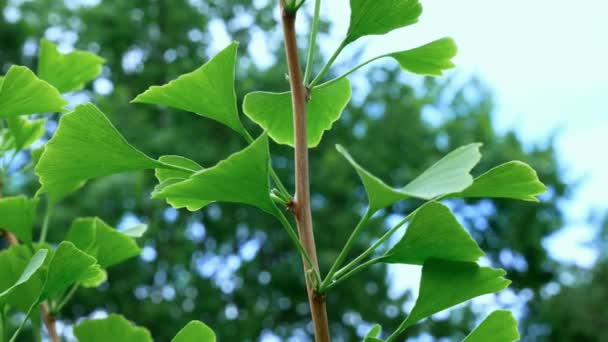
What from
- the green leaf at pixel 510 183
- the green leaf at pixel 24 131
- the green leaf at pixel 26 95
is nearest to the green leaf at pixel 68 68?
the green leaf at pixel 24 131

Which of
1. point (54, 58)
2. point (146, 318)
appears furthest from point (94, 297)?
point (54, 58)

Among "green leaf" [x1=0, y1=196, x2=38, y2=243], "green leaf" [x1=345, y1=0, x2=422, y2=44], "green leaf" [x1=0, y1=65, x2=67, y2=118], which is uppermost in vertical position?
"green leaf" [x1=345, y1=0, x2=422, y2=44]

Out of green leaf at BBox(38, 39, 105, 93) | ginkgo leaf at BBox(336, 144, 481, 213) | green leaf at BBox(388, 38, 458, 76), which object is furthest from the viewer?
green leaf at BBox(38, 39, 105, 93)

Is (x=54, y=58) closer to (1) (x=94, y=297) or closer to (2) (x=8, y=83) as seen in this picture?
(2) (x=8, y=83)

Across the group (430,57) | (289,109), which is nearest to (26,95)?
(289,109)

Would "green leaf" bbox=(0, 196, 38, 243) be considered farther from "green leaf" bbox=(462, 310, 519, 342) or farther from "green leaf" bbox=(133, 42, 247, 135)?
"green leaf" bbox=(462, 310, 519, 342)

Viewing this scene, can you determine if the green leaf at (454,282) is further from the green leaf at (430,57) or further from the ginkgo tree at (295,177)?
the green leaf at (430,57)

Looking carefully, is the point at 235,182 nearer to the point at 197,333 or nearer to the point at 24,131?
the point at 197,333

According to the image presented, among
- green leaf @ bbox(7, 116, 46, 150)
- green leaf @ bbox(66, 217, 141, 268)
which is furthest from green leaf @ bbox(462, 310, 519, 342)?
green leaf @ bbox(7, 116, 46, 150)
